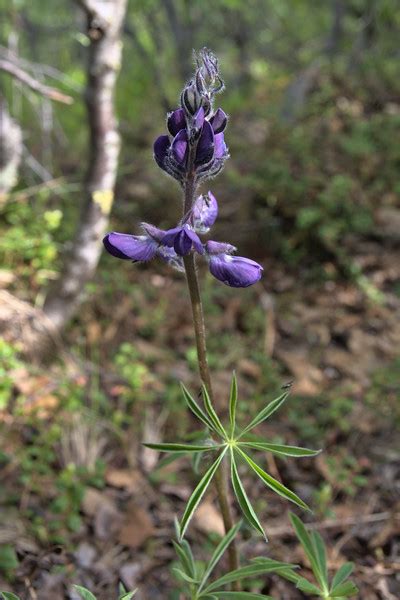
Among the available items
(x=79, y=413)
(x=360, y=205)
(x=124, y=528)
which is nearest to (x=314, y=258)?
(x=360, y=205)

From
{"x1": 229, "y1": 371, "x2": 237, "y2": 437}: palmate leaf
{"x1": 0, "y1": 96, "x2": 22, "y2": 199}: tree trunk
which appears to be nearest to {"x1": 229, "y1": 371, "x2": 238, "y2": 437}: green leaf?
{"x1": 229, "y1": 371, "x2": 237, "y2": 437}: palmate leaf

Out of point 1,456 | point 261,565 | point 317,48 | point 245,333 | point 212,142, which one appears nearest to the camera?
point 212,142

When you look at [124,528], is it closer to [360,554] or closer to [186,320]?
[360,554]

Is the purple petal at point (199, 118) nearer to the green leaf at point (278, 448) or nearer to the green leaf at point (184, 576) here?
the green leaf at point (278, 448)

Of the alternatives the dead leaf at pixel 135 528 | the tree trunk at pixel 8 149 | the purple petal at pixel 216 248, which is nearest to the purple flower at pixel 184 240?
the purple petal at pixel 216 248

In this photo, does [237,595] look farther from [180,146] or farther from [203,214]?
[180,146]

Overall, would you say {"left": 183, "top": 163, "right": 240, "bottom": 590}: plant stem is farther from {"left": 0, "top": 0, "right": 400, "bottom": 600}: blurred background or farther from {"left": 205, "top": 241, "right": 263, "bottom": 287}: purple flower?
{"left": 0, "top": 0, "right": 400, "bottom": 600}: blurred background
